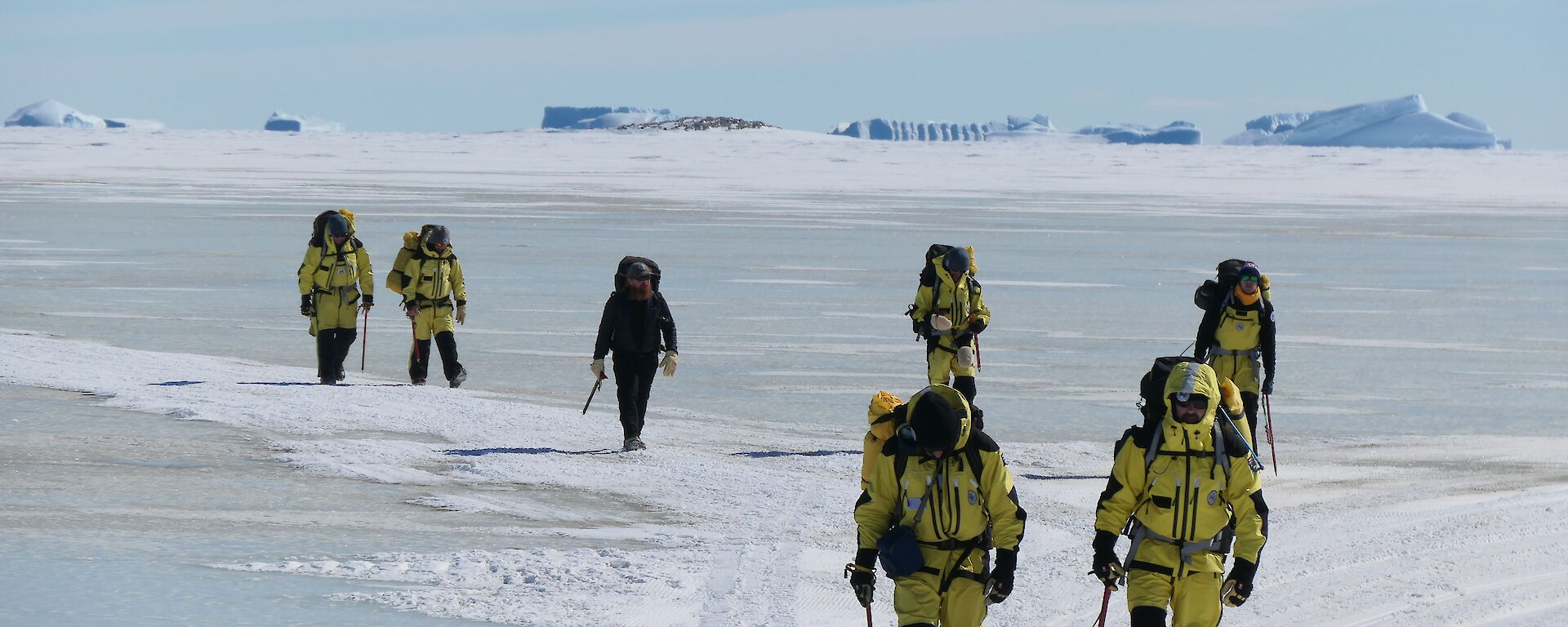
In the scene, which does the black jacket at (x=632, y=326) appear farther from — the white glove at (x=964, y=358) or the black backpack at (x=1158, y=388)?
the black backpack at (x=1158, y=388)

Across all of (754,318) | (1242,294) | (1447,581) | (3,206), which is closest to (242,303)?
(754,318)

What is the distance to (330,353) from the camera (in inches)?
530

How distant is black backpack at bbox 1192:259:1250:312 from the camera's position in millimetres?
9562

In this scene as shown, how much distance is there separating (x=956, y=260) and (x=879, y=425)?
16.7ft

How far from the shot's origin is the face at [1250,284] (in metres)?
9.46

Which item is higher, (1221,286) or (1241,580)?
(1221,286)

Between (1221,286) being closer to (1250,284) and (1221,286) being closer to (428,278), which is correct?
(1250,284)

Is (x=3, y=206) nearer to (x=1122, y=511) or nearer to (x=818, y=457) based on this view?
(x=818, y=457)

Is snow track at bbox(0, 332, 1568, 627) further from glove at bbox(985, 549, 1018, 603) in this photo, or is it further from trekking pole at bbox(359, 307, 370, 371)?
glove at bbox(985, 549, 1018, 603)

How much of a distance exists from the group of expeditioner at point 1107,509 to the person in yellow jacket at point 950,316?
503 cm

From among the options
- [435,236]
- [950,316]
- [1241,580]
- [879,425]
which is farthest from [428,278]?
[1241,580]

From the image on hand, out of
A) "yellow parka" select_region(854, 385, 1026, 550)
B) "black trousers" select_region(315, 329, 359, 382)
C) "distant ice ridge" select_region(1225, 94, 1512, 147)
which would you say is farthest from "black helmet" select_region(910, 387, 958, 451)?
"distant ice ridge" select_region(1225, 94, 1512, 147)

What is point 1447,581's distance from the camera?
7.77 metres

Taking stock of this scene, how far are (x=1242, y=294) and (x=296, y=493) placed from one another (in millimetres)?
5567
